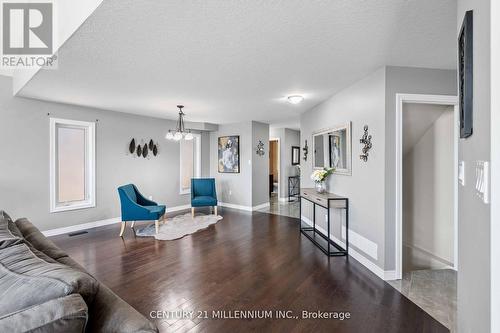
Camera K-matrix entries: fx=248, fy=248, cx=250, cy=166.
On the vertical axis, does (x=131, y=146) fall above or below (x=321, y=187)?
above

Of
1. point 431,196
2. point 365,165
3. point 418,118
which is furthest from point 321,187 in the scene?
point 418,118

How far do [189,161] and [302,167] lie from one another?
327 cm

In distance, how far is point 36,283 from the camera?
87 cm

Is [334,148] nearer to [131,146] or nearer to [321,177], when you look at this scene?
[321,177]

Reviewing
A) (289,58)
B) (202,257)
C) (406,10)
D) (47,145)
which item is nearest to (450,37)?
(406,10)

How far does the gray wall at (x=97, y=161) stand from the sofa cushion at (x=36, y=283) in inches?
157

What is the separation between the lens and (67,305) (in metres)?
0.77

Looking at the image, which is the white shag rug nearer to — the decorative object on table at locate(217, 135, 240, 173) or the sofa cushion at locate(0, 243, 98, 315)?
the decorative object on table at locate(217, 135, 240, 173)

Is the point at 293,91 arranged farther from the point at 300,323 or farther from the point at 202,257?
the point at 300,323

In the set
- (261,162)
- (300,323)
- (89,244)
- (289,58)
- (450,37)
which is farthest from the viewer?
(261,162)

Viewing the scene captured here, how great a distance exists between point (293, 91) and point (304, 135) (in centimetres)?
179

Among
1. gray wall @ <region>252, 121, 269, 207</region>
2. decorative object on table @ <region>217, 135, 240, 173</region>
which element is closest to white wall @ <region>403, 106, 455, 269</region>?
gray wall @ <region>252, 121, 269, 207</region>

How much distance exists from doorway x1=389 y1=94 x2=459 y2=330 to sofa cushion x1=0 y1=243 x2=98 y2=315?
280cm

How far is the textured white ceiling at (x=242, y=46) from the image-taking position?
1.77 metres
